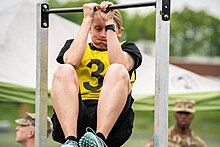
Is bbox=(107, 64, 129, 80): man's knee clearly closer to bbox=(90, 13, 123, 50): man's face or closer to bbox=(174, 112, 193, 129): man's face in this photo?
bbox=(90, 13, 123, 50): man's face

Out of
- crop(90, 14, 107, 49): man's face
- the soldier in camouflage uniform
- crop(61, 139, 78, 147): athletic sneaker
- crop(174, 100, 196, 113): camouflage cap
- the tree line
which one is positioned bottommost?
the soldier in camouflage uniform

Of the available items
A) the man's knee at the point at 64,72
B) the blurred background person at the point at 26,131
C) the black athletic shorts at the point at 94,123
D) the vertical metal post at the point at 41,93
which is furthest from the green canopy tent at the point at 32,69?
the man's knee at the point at 64,72

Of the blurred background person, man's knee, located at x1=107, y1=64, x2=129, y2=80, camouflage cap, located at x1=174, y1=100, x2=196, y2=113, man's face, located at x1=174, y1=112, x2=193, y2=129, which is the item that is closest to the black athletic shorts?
man's knee, located at x1=107, y1=64, x2=129, y2=80

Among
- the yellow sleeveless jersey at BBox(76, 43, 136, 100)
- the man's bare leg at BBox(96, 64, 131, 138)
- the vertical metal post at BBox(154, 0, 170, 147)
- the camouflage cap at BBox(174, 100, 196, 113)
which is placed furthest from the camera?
the camouflage cap at BBox(174, 100, 196, 113)

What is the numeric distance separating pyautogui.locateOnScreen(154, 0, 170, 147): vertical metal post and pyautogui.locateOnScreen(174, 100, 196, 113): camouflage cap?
3577 mm

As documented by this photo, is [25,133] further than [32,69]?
No

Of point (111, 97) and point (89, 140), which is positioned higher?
point (111, 97)

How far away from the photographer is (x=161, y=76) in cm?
439

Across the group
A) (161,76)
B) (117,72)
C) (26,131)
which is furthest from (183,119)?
(161,76)

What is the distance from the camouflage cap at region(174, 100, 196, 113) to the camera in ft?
26.2

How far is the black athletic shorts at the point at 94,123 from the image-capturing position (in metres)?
4.73

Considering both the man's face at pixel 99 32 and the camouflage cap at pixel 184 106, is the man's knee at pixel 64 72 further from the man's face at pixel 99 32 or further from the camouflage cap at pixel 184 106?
the camouflage cap at pixel 184 106

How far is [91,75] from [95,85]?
2.6 inches

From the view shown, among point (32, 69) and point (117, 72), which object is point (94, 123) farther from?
point (32, 69)
